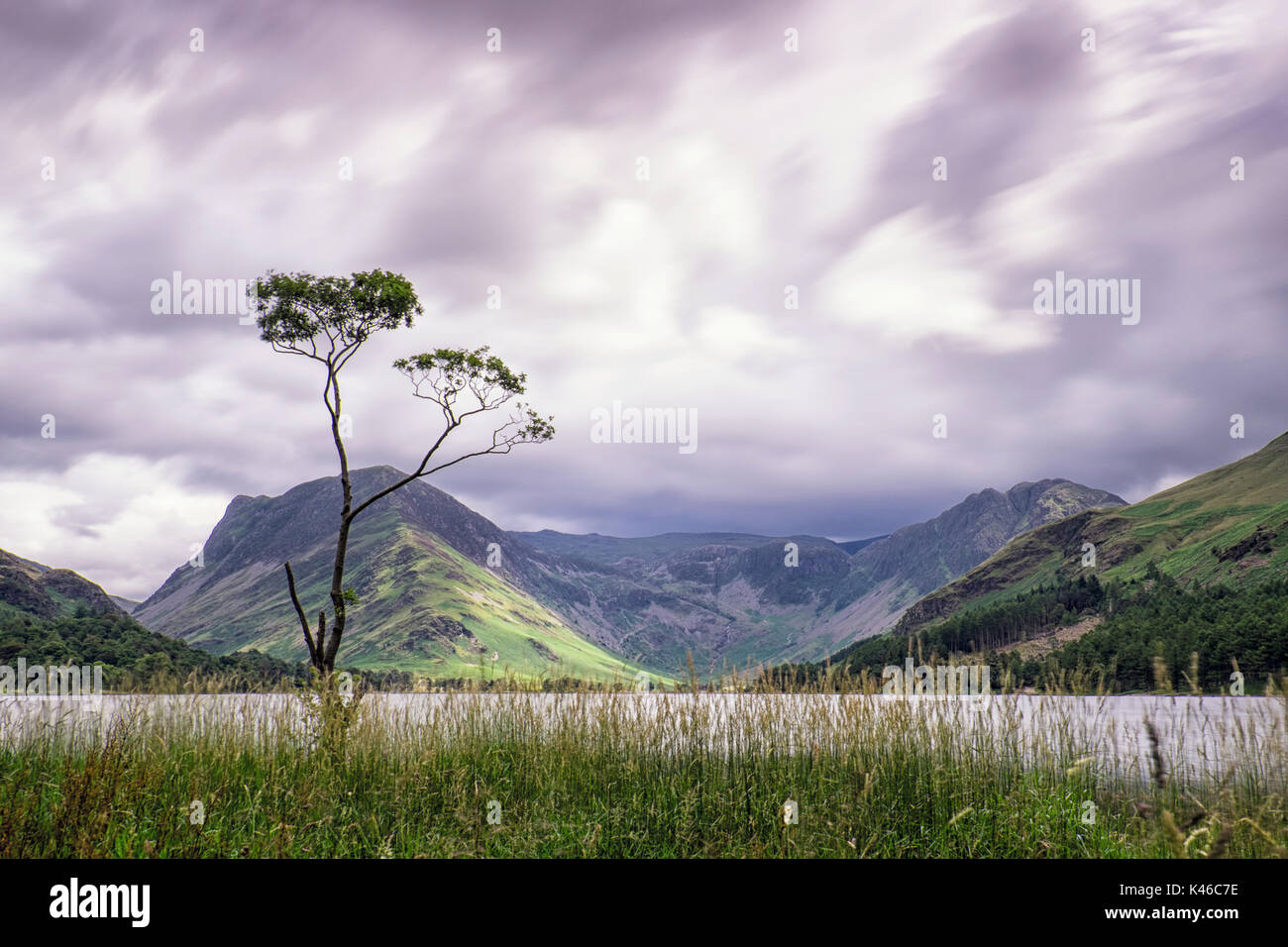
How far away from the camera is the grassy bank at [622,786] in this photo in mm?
7742

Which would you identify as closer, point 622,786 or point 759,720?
point 622,786

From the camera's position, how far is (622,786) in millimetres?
10102

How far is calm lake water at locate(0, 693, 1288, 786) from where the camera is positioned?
10039mm

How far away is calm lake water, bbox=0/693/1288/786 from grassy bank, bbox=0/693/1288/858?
0.14 feet

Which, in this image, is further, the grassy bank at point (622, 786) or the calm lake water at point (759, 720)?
the calm lake water at point (759, 720)

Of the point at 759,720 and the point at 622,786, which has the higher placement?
the point at 759,720

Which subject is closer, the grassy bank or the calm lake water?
the grassy bank

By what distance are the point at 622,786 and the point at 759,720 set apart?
2103mm

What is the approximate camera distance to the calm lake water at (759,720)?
10.0 m

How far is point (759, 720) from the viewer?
11.0m

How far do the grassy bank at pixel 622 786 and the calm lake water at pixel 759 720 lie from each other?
4 cm

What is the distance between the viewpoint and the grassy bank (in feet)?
25.4

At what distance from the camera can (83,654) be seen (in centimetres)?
10256
